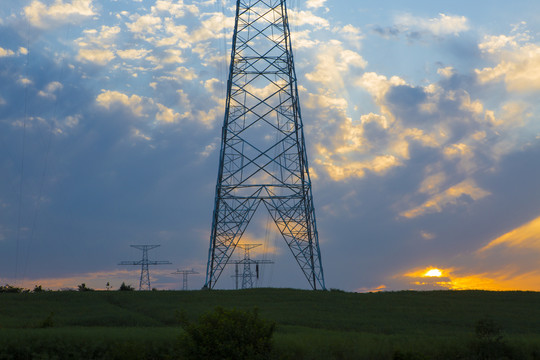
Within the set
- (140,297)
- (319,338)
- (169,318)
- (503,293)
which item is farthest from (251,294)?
(319,338)

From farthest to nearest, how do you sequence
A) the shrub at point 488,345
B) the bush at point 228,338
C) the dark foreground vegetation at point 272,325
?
the shrub at point 488,345 → the dark foreground vegetation at point 272,325 → the bush at point 228,338

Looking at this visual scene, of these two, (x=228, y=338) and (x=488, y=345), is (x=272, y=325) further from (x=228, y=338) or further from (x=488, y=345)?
(x=488, y=345)

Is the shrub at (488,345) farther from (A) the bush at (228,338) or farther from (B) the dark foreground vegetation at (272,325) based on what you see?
(A) the bush at (228,338)

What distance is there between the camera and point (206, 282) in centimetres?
4850

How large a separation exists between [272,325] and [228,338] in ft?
4.27

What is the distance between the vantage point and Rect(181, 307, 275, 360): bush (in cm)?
1561

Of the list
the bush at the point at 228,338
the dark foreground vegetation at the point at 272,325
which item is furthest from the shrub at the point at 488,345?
the bush at the point at 228,338

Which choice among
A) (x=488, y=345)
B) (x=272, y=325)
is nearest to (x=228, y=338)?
(x=272, y=325)

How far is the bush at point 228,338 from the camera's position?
1561 centimetres

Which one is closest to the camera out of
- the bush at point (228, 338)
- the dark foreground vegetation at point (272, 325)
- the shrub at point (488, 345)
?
the bush at point (228, 338)

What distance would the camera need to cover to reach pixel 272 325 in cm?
→ 1609

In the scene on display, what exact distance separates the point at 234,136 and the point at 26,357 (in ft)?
110

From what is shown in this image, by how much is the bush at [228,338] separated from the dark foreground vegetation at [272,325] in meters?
0.03

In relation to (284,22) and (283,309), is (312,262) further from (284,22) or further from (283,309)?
(284,22)
